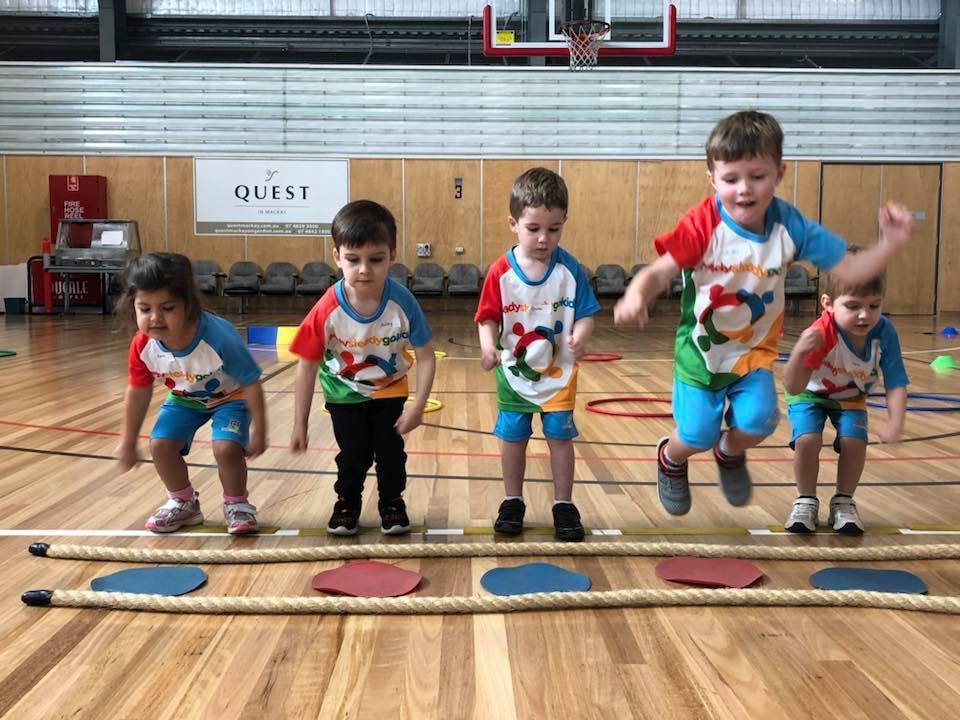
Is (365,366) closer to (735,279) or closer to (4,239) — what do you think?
(735,279)

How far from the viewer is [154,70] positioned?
15.2 meters

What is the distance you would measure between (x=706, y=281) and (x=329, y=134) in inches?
531

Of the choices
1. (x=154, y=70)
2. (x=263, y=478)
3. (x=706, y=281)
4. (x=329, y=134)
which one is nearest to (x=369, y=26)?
(x=329, y=134)

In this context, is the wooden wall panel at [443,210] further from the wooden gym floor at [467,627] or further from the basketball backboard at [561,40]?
the wooden gym floor at [467,627]

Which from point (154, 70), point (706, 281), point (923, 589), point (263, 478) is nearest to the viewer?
point (923, 589)

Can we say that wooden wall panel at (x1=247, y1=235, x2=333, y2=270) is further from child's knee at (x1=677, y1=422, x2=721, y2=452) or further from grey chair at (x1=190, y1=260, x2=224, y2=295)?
child's knee at (x1=677, y1=422, x2=721, y2=452)

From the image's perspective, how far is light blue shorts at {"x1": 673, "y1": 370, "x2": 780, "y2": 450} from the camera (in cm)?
290

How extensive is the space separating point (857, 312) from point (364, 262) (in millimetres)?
1738

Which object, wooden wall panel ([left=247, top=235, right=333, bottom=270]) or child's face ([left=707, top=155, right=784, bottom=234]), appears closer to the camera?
child's face ([left=707, top=155, right=784, bottom=234])

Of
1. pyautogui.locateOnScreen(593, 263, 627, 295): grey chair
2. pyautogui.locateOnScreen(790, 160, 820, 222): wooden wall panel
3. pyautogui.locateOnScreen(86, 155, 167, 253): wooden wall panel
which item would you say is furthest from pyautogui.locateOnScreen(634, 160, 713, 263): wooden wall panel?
pyautogui.locateOnScreen(86, 155, 167, 253): wooden wall panel

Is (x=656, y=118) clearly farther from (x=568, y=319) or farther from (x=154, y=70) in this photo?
(x=568, y=319)

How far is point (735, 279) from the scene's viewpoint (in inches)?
111

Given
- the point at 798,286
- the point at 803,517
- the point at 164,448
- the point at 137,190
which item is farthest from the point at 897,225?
the point at 137,190

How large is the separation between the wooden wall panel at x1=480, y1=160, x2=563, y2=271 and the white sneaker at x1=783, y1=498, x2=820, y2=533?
40.3 ft
